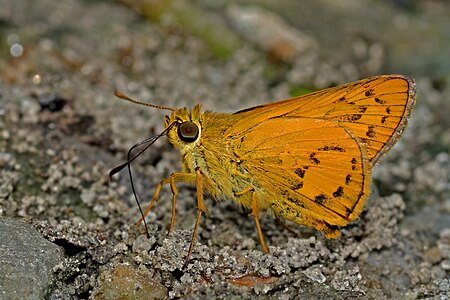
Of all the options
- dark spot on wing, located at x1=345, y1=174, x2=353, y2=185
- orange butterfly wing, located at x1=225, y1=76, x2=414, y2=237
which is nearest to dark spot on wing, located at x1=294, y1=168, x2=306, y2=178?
orange butterfly wing, located at x1=225, y1=76, x2=414, y2=237

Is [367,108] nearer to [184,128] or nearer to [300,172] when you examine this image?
[300,172]

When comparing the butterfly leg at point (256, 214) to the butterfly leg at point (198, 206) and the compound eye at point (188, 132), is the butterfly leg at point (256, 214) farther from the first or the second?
the compound eye at point (188, 132)

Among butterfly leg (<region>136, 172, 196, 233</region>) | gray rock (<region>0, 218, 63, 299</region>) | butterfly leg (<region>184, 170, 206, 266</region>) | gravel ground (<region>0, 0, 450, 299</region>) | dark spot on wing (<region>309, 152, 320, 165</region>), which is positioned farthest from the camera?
butterfly leg (<region>136, 172, 196, 233</region>)

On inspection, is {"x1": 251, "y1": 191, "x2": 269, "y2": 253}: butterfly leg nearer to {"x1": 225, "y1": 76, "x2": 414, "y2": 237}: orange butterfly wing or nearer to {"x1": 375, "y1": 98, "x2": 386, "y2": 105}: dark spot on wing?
{"x1": 225, "y1": 76, "x2": 414, "y2": 237}: orange butterfly wing

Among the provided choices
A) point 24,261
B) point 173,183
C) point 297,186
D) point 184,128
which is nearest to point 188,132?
point 184,128

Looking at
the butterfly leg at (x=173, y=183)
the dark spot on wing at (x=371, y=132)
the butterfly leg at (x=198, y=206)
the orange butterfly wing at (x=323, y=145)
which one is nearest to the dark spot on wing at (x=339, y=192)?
the orange butterfly wing at (x=323, y=145)

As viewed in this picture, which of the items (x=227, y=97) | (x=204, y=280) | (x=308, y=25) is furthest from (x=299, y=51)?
(x=204, y=280)
